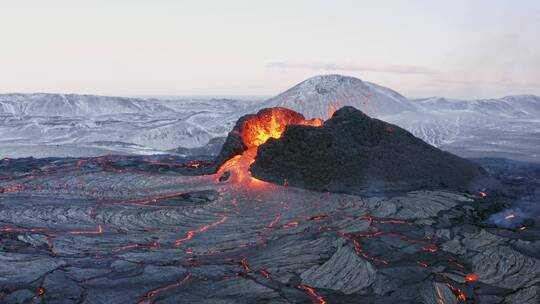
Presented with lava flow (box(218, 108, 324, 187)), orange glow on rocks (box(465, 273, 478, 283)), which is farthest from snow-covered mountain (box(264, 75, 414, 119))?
orange glow on rocks (box(465, 273, 478, 283))

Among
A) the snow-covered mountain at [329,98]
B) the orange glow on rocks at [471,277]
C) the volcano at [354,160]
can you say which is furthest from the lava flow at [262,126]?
the snow-covered mountain at [329,98]

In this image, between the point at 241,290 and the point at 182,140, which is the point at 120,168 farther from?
the point at 182,140

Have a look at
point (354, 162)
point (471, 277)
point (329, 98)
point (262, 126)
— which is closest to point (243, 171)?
point (262, 126)

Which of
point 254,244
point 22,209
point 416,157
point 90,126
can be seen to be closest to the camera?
point 254,244

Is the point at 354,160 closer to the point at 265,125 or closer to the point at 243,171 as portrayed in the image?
the point at 243,171

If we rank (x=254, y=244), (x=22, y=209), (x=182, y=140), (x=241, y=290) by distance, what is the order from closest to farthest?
(x=241, y=290) → (x=254, y=244) → (x=22, y=209) → (x=182, y=140)

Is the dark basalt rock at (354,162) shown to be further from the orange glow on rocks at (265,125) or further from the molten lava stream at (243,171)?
the orange glow on rocks at (265,125)

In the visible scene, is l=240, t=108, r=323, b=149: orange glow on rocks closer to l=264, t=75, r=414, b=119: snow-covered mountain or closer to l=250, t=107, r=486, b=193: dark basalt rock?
l=250, t=107, r=486, b=193: dark basalt rock

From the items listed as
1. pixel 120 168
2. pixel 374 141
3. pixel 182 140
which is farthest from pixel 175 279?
pixel 182 140
